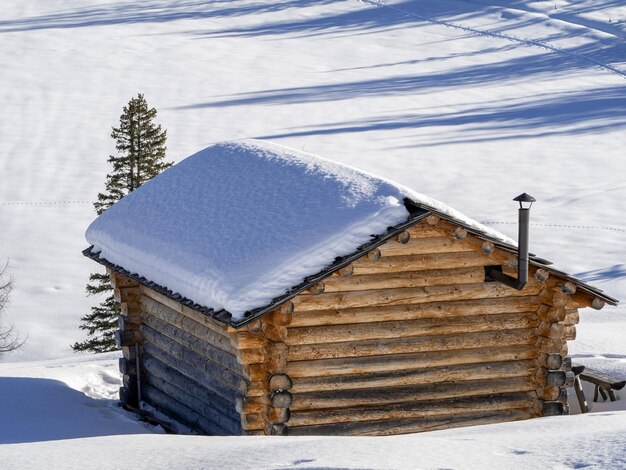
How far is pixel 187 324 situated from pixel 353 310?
2.24 metres

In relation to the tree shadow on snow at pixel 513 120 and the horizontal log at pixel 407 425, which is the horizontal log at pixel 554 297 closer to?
the horizontal log at pixel 407 425

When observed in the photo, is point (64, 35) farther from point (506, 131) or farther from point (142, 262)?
point (142, 262)

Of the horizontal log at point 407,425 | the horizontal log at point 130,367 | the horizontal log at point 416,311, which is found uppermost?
the horizontal log at point 416,311

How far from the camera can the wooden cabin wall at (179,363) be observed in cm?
1314

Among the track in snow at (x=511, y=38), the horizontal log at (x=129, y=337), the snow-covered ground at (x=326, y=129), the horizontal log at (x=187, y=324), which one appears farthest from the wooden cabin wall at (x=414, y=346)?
the track in snow at (x=511, y=38)

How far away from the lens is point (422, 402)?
13.3 meters

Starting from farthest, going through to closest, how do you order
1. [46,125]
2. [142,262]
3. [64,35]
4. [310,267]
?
Result: [64,35] → [46,125] → [142,262] → [310,267]

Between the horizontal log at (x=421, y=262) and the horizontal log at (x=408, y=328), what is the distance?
590 mm

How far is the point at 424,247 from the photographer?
42.1ft

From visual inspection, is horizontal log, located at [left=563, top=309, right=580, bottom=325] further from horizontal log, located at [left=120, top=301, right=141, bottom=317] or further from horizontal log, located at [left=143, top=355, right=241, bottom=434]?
horizontal log, located at [left=120, top=301, right=141, bottom=317]

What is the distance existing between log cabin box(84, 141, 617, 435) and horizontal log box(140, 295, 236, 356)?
35mm

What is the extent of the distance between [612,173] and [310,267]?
29.7 m

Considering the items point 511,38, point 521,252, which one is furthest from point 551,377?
point 511,38

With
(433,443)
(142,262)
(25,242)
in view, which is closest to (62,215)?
(25,242)
